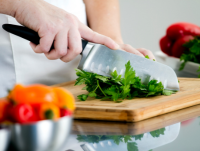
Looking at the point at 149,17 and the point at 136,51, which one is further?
the point at 149,17

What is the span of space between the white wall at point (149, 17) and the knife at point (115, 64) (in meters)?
2.52

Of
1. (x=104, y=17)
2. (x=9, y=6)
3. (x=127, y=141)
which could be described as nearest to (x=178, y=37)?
(x=104, y=17)

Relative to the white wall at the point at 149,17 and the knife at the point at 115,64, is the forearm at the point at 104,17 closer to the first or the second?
the knife at the point at 115,64

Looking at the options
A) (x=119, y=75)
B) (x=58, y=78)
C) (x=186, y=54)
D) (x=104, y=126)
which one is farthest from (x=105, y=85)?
(x=186, y=54)

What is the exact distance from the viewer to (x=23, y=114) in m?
0.33

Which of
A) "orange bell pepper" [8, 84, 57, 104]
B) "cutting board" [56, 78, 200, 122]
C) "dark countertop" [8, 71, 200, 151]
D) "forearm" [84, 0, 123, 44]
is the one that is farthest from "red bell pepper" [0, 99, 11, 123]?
"forearm" [84, 0, 123, 44]

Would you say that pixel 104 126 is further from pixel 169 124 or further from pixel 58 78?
pixel 58 78

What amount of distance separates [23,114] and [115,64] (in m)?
0.67

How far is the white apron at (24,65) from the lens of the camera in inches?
46.7

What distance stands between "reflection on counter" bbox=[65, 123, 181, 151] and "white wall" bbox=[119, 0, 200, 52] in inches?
114

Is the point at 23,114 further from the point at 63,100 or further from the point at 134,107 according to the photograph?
the point at 134,107

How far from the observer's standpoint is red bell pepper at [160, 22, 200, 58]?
6.19ft

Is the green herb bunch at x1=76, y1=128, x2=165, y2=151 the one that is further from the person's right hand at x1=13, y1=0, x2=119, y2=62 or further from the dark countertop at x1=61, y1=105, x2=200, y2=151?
the person's right hand at x1=13, y1=0, x2=119, y2=62

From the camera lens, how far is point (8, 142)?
330mm
